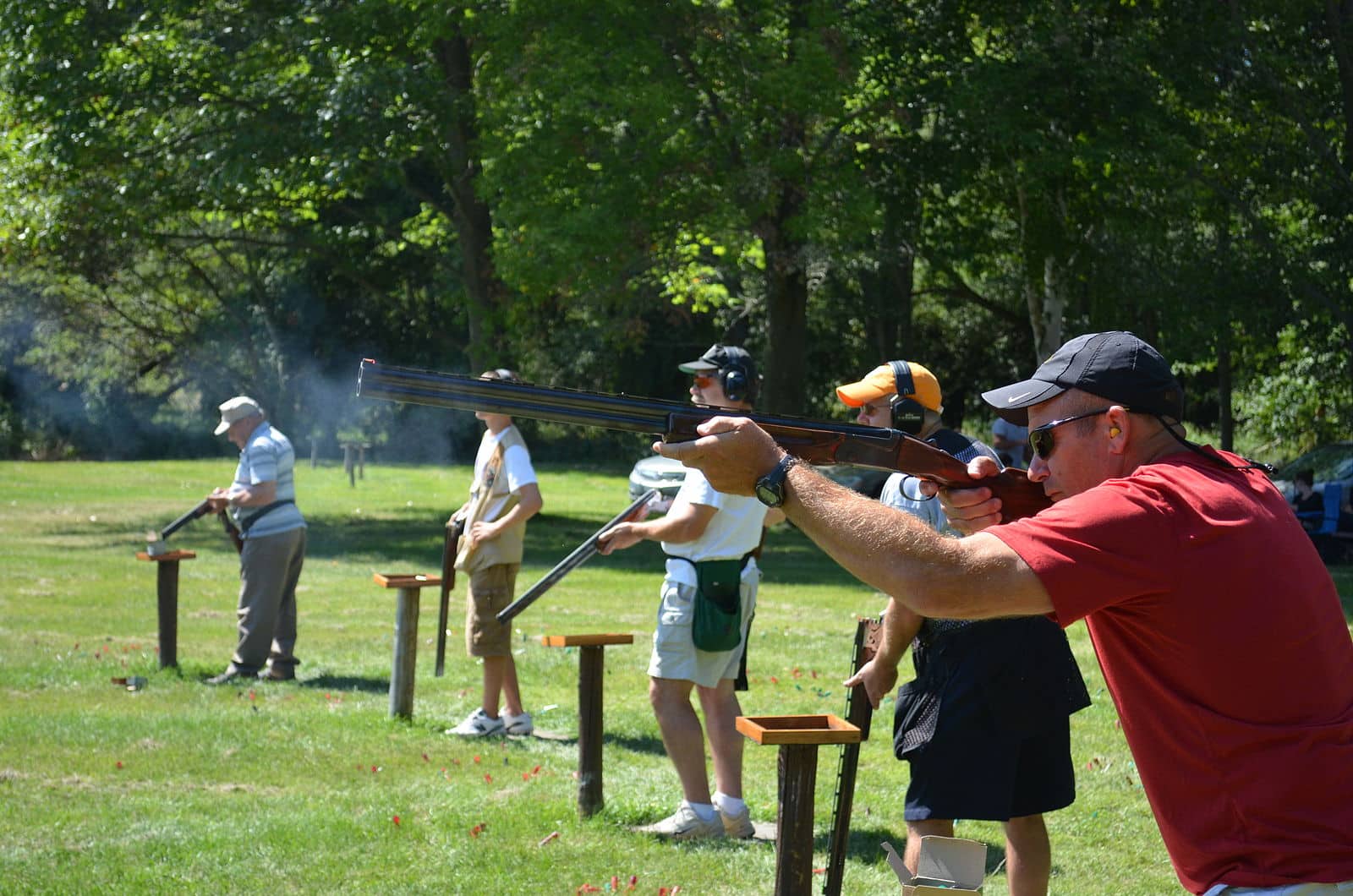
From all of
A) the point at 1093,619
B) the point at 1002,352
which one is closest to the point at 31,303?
the point at 1002,352

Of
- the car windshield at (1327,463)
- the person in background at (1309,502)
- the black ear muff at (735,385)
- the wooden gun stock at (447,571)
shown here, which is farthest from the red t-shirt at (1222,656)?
the car windshield at (1327,463)

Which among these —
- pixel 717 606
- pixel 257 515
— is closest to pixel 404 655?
pixel 257 515

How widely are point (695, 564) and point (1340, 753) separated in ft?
14.0

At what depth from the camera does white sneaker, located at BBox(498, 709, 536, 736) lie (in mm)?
9414

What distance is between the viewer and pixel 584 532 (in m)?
25.4

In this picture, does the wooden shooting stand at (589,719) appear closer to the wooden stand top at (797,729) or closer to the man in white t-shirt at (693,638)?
the man in white t-shirt at (693,638)

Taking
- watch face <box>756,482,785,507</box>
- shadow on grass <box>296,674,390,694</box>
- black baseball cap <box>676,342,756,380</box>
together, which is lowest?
shadow on grass <box>296,674,390,694</box>

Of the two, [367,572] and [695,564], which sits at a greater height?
[695,564]

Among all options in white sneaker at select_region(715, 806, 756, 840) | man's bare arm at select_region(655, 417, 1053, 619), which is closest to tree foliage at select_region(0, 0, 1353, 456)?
white sneaker at select_region(715, 806, 756, 840)

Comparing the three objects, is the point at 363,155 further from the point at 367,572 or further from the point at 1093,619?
the point at 1093,619

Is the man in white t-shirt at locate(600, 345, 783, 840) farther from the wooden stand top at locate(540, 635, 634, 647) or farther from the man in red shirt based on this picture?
the man in red shirt

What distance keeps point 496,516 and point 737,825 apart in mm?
2946

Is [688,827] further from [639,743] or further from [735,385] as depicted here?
[639,743]

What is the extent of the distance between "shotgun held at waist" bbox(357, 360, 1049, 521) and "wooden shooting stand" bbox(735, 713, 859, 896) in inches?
55.2
